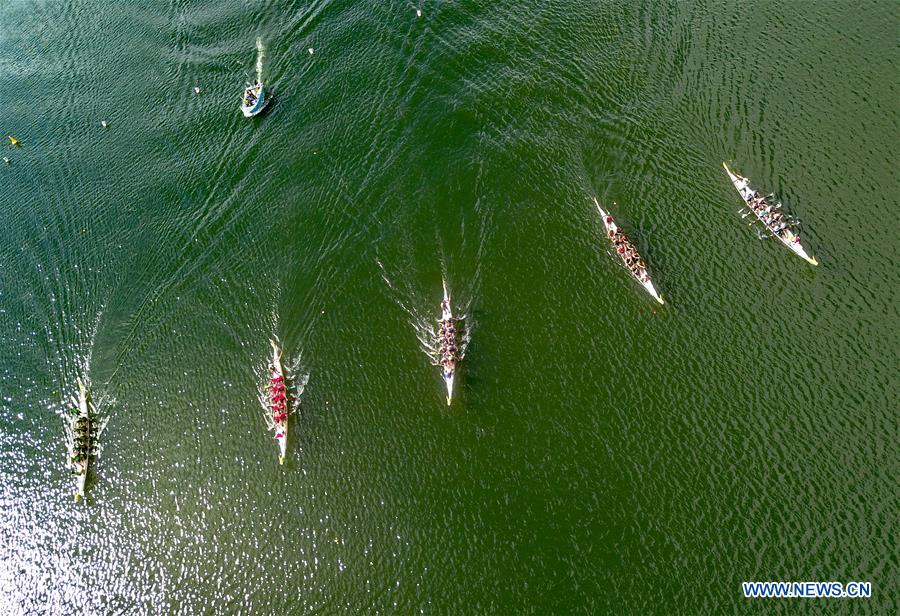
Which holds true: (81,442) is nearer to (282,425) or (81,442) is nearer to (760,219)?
(282,425)

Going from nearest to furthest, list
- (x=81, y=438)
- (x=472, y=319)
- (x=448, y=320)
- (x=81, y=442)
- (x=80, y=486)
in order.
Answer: (x=80, y=486) < (x=448, y=320) < (x=472, y=319) < (x=81, y=442) < (x=81, y=438)

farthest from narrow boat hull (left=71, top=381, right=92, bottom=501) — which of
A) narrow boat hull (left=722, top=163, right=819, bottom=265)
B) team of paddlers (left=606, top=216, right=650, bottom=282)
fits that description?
narrow boat hull (left=722, top=163, right=819, bottom=265)

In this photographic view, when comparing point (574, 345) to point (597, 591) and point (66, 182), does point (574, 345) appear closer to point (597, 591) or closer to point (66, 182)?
point (597, 591)

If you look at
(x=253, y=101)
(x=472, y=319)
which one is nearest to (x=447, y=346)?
(x=472, y=319)

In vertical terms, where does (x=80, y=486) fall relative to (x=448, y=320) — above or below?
below

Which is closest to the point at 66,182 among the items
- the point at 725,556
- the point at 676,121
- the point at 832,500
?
the point at 676,121

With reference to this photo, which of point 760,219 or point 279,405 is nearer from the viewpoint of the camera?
point 279,405
